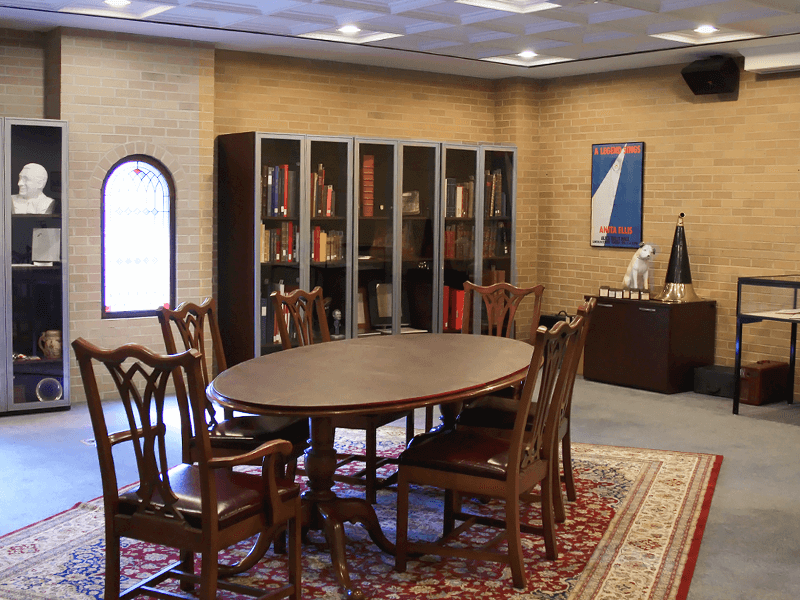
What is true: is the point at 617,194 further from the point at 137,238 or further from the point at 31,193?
the point at 31,193

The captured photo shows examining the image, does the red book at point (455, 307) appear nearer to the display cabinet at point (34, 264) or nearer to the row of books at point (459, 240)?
the row of books at point (459, 240)

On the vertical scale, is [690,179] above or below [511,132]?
below

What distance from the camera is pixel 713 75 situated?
267 inches

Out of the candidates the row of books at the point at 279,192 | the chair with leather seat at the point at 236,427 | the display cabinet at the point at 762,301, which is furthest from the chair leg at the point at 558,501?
the row of books at the point at 279,192

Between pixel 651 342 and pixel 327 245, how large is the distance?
263cm

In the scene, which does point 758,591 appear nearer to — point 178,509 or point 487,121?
point 178,509

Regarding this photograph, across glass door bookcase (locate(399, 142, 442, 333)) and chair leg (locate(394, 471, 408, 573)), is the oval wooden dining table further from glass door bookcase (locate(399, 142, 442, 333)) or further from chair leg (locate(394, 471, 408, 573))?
glass door bookcase (locate(399, 142, 442, 333))

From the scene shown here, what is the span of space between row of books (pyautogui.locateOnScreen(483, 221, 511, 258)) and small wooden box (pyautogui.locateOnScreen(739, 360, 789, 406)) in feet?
7.08

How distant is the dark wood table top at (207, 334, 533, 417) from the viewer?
2.93 m

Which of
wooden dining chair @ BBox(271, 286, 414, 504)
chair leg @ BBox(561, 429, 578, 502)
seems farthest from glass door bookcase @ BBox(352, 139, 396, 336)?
chair leg @ BBox(561, 429, 578, 502)

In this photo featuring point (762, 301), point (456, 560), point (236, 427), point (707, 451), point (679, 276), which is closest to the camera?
point (456, 560)

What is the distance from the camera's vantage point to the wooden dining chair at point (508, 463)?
3.13 m

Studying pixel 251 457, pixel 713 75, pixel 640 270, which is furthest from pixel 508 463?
pixel 713 75

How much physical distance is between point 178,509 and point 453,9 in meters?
3.91
